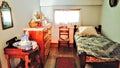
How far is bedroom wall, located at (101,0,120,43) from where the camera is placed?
3.30 metres

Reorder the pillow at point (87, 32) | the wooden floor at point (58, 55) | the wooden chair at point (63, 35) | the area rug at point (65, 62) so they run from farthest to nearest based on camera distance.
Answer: the wooden chair at point (63, 35) < the pillow at point (87, 32) < the wooden floor at point (58, 55) < the area rug at point (65, 62)

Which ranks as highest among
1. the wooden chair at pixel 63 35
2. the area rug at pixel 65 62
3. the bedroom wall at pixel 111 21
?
the bedroom wall at pixel 111 21

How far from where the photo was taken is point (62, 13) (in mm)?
4797

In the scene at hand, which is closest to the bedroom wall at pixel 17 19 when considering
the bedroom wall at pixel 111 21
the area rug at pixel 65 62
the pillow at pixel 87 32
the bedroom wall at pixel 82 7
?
the bedroom wall at pixel 82 7

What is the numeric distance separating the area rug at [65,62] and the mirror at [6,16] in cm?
158

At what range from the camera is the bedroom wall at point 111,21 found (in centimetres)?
330

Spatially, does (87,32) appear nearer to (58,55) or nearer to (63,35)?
(63,35)

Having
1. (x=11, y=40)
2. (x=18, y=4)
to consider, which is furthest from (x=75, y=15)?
(x=11, y=40)

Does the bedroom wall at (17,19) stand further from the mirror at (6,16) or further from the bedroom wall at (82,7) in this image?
the bedroom wall at (82,7)

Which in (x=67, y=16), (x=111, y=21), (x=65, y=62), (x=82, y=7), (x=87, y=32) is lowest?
(x=65, y=62)

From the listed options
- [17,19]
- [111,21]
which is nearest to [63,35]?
[111,21]

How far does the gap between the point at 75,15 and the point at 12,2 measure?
2.65 metres

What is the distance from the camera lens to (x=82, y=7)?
474 centimetres

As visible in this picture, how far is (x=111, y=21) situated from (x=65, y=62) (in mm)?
1782
